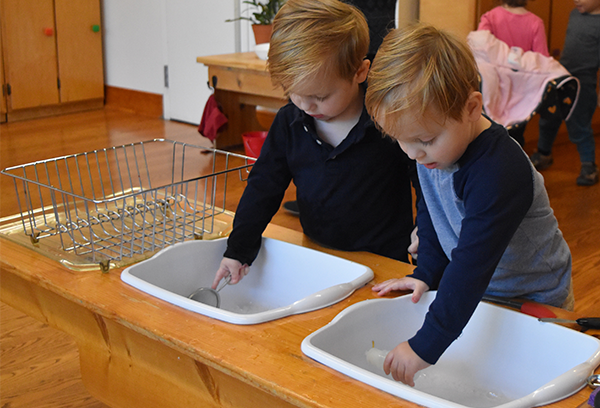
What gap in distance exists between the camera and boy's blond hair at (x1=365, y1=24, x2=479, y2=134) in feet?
2.29

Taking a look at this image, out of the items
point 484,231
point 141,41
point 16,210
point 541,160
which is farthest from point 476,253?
point 141,41

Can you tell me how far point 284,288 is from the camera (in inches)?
40.2

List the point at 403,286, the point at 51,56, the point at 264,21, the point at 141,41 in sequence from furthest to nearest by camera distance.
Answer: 1. the point at 141,41
2. the point at 51,56
3. the point at 264,21
4. the point at 403,286

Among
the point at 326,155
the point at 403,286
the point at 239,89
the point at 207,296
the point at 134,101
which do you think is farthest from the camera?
the point at 134,101

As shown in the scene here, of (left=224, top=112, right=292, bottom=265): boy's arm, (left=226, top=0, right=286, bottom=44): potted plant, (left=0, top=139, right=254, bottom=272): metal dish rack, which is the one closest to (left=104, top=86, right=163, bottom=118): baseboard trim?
(left=226, top=0, right=286, bottom=44): potted plant

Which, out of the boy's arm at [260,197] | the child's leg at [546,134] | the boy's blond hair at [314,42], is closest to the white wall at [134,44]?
the child's leg at [546,134]

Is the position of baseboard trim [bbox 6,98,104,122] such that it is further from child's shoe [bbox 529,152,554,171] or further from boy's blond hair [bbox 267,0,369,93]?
boy's blond hair [bbox 267,0,369,93]

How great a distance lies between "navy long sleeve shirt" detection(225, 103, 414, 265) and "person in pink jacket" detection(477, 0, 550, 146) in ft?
6.14

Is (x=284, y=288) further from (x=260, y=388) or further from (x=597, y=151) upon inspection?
(x=597, y=151)

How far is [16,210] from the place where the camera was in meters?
2.46

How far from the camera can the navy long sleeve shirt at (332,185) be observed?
1069 millimetres

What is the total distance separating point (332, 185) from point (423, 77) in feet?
1.46

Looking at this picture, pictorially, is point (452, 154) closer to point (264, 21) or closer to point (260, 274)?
point (260, 274)

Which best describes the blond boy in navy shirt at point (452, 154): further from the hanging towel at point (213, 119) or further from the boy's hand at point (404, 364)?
the hanging towel at point (213, 119)
